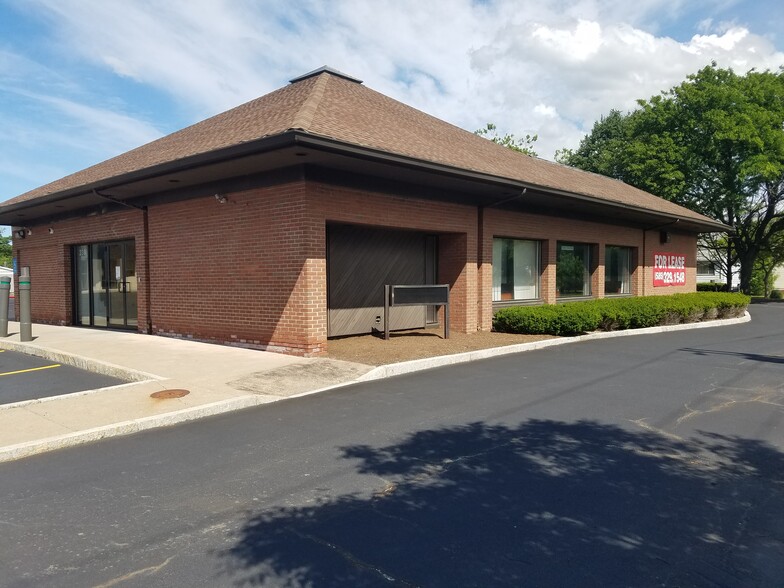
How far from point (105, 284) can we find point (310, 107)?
28.2 feet

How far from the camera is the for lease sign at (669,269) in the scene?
22250 millimetres

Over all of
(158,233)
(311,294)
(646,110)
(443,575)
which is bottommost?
Answer: (443,575)

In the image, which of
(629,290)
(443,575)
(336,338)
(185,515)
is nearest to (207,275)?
(336,338)

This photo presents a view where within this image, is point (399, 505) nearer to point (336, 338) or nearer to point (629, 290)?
point (336, 338)

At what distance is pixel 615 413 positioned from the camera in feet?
21.2

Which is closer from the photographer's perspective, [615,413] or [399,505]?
[399,505]

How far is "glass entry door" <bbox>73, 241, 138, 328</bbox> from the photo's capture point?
14617 millimetres

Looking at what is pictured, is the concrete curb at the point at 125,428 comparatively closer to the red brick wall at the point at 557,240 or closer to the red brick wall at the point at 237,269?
the red brick wall at the point at 237,269

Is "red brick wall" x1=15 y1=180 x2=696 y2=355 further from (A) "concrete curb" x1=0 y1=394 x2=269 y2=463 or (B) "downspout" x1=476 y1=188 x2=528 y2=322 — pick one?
(A) "concrete curb" x1=0 y1=394 x2=269 y2=463

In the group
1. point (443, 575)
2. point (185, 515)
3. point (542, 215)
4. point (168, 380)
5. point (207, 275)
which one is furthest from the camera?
point (542, 215)

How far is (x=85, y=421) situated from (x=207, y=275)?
621 cm

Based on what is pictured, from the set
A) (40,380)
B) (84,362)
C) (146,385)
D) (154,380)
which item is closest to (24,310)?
(84,362)

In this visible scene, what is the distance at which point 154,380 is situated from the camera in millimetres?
8078

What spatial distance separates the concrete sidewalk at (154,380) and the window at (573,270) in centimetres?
485
